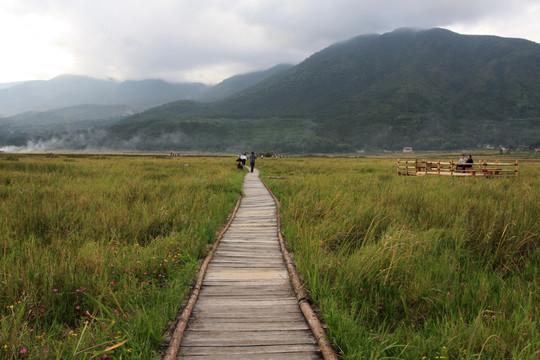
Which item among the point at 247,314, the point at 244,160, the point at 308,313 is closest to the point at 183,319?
the point at 247,314

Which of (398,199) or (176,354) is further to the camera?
(398,199)

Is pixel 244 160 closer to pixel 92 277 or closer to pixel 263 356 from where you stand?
pixel 92 277

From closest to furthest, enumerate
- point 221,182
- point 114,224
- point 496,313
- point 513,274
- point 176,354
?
point 176,354 → point 496,313 → point 513,274 → point 114,224 → point 221,182

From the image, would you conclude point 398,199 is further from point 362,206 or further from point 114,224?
point 114,224

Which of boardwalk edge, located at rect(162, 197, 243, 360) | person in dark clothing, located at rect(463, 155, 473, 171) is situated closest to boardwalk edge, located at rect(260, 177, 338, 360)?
boardwalk edge, located at rect(162, 197, 243, 360)

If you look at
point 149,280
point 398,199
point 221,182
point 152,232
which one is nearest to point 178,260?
point 149,280

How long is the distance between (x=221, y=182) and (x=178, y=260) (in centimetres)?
909

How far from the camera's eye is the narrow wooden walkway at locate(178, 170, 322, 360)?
279cm

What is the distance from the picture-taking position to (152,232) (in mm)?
6398

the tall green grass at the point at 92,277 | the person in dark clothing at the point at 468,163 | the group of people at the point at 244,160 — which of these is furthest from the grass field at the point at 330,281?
the group of people at the point at 244,160

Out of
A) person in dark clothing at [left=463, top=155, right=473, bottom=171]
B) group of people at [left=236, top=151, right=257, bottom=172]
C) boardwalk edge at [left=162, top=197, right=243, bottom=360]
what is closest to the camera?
boardwalk edge at [left=162, top=197, right=243, bottom=360]

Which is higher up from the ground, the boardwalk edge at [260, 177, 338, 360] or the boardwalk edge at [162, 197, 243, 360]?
the boardwalk edge at [162, 197, 243, 360]

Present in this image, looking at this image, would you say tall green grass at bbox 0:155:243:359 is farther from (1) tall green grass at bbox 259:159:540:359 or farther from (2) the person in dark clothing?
(2) the person in dark clothing

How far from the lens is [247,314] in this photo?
134 inches
